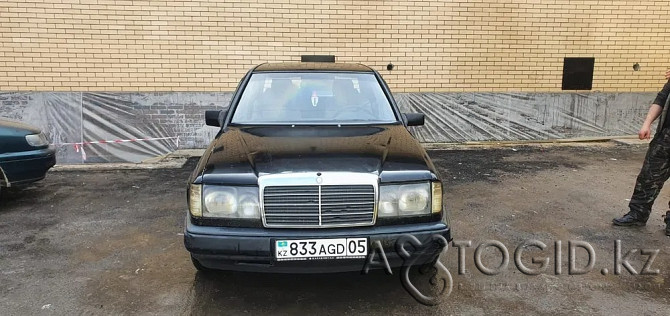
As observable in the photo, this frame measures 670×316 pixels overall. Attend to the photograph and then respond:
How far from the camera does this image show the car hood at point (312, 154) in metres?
2.88

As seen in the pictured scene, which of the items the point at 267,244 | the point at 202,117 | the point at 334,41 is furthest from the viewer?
the point at 334,41

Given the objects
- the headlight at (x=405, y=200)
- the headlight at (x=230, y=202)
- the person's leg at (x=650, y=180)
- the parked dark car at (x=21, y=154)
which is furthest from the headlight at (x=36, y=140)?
the person's leg at (x=650, y=180)

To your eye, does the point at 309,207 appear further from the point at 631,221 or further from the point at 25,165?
the point at 25,165

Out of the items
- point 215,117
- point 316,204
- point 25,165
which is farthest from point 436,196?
point 25,165

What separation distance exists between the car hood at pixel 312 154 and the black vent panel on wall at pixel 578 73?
22.4 feet

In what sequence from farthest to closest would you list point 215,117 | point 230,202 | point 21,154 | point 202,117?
point 202,117 → point 21,154 → point 215,117 → point 230,202

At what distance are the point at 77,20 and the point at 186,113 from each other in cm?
A: 230

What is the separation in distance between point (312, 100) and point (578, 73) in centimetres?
708

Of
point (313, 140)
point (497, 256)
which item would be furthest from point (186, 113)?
point (497, 256)

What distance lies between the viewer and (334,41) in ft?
28.1

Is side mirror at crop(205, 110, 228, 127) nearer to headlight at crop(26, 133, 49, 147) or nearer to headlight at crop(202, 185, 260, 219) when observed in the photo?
headlight at crop(202, 185, 260, 219)

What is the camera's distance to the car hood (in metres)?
2.88

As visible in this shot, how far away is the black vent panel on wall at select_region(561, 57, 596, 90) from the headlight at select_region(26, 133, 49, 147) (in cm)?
870
